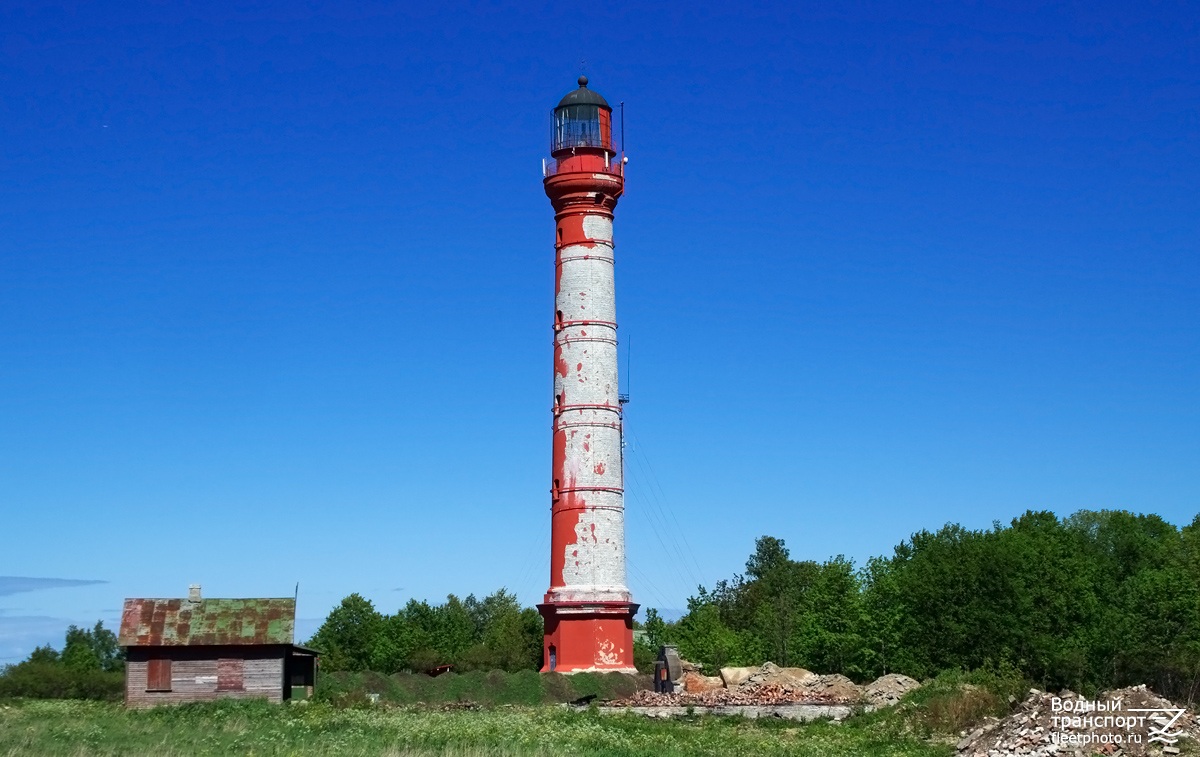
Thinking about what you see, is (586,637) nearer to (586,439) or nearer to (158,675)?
(586,439)

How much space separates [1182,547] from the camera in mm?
80438

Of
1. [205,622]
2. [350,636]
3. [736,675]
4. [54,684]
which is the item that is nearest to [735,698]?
[736,675]

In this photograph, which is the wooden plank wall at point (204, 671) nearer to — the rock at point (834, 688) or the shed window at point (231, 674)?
the shed window at point (231, 674)

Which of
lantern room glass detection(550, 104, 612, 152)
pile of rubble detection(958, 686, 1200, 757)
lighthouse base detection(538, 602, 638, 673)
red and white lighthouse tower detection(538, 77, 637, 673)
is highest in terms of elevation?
lantern room glass detection(550, 104, 612, 152)

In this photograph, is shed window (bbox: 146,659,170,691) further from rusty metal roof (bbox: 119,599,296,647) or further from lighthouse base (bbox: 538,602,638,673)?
lighthouse base (bbox: 538,602,638,673)

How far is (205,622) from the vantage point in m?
47.4

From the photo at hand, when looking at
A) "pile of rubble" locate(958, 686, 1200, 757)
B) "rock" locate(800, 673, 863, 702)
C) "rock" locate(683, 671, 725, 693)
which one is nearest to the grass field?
"pile of rubble" locate(958, 686, 1200, 757)

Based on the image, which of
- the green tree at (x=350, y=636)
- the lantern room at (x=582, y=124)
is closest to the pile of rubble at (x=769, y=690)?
the lantern room at (x=582, y=124)

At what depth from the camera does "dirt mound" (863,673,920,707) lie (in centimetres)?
4456

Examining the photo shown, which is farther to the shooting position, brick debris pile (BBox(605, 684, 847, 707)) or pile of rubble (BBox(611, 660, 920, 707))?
pile of rubble (BBox(611, 660, 920, 707))

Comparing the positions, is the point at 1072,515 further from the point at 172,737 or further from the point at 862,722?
the point at 172,737

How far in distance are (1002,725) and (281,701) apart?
24346 millimetres

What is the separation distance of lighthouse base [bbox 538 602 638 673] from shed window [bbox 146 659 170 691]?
12.9m

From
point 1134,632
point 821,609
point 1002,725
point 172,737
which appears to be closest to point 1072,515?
point 821,609
